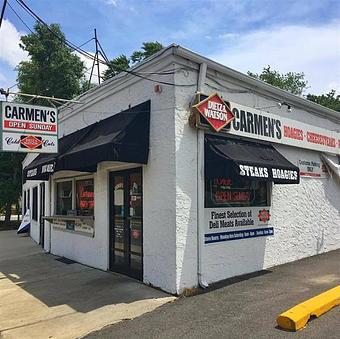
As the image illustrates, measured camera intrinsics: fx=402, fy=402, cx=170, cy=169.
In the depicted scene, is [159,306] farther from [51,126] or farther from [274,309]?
[51,126]

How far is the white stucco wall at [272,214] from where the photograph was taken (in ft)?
23.2

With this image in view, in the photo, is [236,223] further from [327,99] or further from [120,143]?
[327,99]

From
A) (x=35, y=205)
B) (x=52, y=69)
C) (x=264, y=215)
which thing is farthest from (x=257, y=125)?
(x=52, y=69)

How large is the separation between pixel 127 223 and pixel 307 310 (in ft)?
13.4

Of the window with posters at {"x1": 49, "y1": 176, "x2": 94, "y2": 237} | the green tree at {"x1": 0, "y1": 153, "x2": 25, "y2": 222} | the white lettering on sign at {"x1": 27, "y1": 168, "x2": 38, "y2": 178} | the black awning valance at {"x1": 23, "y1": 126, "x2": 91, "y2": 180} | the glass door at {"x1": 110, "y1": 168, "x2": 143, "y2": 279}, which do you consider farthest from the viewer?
the green tree at {"x1": 0, "y1": 153, "x2": 25, "y2": 222}

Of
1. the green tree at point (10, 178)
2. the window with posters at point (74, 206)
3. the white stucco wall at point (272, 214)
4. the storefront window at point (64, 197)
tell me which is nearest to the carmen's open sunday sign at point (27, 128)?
the window with posters at point (74, 206)

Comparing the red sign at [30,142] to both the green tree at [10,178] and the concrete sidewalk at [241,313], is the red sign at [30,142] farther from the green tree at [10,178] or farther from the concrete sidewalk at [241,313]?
the green tree at [10,178]

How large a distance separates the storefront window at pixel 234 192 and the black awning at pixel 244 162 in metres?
0.26

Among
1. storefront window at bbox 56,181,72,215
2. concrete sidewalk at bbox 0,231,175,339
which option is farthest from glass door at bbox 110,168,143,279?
storefront window at bbox 56,181,72,215

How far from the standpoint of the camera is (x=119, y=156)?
6.94 metres

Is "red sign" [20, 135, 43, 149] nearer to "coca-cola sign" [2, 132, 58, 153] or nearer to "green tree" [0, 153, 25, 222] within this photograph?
"coca-cola sign" [2, 132, 58, 153]

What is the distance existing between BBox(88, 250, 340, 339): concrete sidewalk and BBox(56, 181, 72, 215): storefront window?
558 cm

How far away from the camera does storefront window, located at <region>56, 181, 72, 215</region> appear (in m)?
11.4

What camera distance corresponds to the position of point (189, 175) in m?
7.20
